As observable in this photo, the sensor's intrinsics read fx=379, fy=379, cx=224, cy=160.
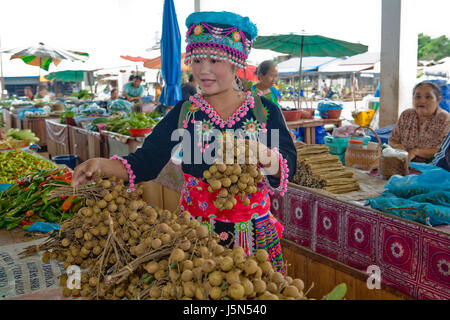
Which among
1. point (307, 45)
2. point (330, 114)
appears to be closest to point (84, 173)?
point (330, 114)

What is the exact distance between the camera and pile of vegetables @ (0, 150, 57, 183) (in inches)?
122

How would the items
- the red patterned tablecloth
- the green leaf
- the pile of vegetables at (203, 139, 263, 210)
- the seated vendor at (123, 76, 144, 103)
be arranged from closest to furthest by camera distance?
1. the green leaf
2. the pile of vegetables at (203, 139, 263, 210)
3. the red patterned tablecloth
4. the seated vendor at (123, 76, 144, 103)

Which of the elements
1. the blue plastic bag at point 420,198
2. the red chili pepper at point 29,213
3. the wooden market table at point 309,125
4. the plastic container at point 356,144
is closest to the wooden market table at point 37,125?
the wooden market table at point 309,125

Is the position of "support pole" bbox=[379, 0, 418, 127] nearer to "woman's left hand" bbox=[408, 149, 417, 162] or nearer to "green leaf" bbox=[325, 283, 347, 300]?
"woman's left hand" bbox=[408, 149, 417, 162]

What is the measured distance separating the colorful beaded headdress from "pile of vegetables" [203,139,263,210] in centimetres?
53

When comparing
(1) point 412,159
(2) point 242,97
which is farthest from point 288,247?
(1) point 412,159

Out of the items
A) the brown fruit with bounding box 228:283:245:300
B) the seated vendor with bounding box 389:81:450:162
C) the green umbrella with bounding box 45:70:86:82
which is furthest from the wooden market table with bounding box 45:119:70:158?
the green umbrella with bounding box 45:70:86:82

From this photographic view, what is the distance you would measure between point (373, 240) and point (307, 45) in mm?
5618

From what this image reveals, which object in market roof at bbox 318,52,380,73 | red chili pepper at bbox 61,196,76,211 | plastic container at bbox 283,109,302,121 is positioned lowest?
red chili pepper at bbox 61,196,76,211

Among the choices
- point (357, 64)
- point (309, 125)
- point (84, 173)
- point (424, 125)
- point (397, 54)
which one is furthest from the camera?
point (357, 64)

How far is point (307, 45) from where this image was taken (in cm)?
713

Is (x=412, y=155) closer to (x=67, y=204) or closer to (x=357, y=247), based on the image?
(x=357, y=247)

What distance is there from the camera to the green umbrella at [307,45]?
665 cm

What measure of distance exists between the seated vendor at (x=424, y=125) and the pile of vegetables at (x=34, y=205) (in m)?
3.09
